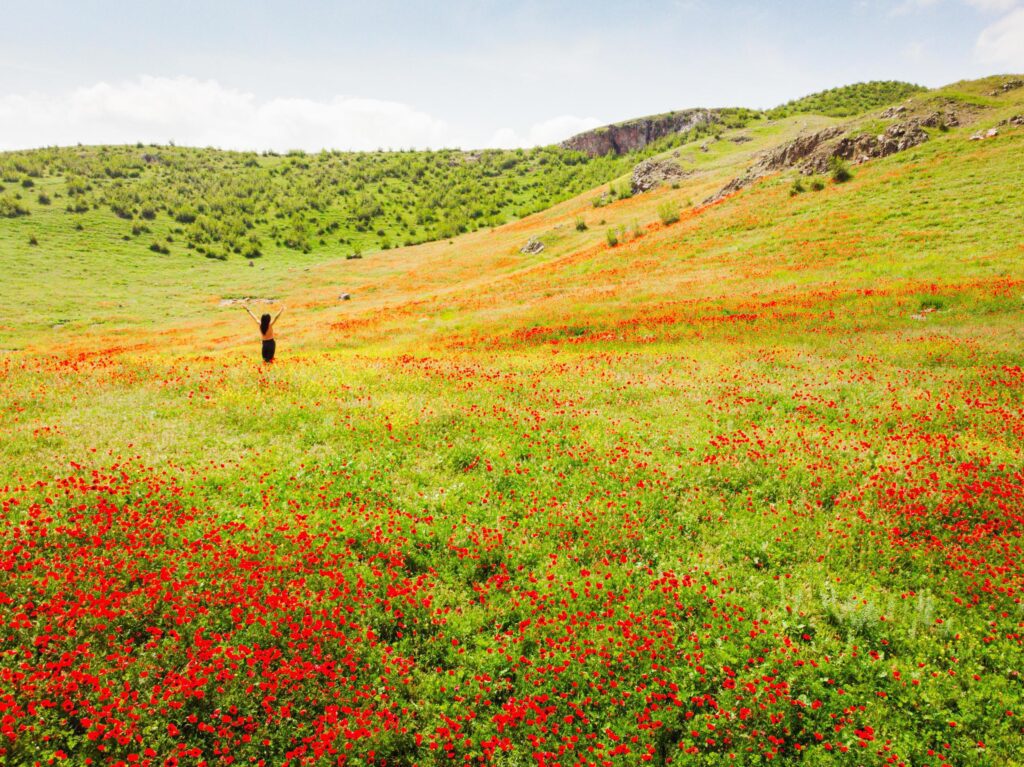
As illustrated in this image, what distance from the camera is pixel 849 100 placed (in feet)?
411

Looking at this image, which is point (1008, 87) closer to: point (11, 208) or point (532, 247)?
point (532, 247)

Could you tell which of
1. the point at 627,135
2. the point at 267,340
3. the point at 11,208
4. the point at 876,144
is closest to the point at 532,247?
the point at 876,144

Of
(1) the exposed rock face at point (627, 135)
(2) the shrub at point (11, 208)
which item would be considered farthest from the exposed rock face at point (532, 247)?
(1) the exposed rock face at point (627, 135)

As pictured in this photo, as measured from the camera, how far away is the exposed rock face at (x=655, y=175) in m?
84.5

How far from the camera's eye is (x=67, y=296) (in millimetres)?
50156

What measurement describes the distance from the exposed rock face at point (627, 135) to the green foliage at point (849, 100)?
28.9 metres

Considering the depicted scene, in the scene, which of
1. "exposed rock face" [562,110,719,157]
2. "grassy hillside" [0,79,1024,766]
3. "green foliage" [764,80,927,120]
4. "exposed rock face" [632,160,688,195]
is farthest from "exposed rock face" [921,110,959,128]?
"exposed rock face" [562,110,719,157]

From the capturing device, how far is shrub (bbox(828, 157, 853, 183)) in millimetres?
50094

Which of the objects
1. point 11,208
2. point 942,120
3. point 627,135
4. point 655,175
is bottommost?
point 11,208

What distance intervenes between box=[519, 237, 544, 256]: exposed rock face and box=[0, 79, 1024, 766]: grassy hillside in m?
47.5

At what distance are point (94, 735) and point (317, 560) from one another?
3429mm

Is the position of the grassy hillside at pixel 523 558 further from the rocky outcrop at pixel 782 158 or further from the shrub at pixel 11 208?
the shrub at pixel 11 208

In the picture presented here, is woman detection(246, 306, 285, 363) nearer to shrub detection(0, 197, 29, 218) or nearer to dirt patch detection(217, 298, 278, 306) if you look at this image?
dirt patch detection(217, 298, 278, 306)

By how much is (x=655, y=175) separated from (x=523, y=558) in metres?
89.5
